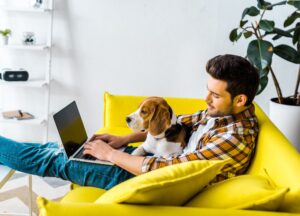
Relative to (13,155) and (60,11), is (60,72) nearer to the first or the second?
(60,11)

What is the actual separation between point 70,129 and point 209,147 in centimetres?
67

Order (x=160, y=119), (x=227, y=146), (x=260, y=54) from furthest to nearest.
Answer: (x=260, y=54)
(x=160, y=119)
(x=227, y=146)

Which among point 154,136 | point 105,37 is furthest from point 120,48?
point 154,136

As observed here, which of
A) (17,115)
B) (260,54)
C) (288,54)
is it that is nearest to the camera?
(260,54)

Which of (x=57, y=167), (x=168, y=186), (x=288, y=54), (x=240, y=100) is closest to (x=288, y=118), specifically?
(x=288, y=54)

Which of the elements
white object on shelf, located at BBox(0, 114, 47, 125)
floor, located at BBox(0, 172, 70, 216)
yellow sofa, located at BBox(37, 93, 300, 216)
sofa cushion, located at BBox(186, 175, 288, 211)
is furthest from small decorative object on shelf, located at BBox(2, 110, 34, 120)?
sofa cushion, located at BBox(186, 175, 288, 211)

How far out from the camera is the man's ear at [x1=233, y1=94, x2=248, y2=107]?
1.47m

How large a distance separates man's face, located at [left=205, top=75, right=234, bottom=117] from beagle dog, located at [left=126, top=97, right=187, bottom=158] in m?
0.19

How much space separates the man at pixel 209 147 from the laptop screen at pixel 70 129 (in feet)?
0.19

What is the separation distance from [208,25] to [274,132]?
158 cm

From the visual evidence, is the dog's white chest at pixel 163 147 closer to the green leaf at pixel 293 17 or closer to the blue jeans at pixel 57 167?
the blue jeans at pixel 57 167

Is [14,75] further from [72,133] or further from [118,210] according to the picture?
[118,210]

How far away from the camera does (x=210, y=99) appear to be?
1.53m

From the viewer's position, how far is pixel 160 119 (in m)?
1.62
